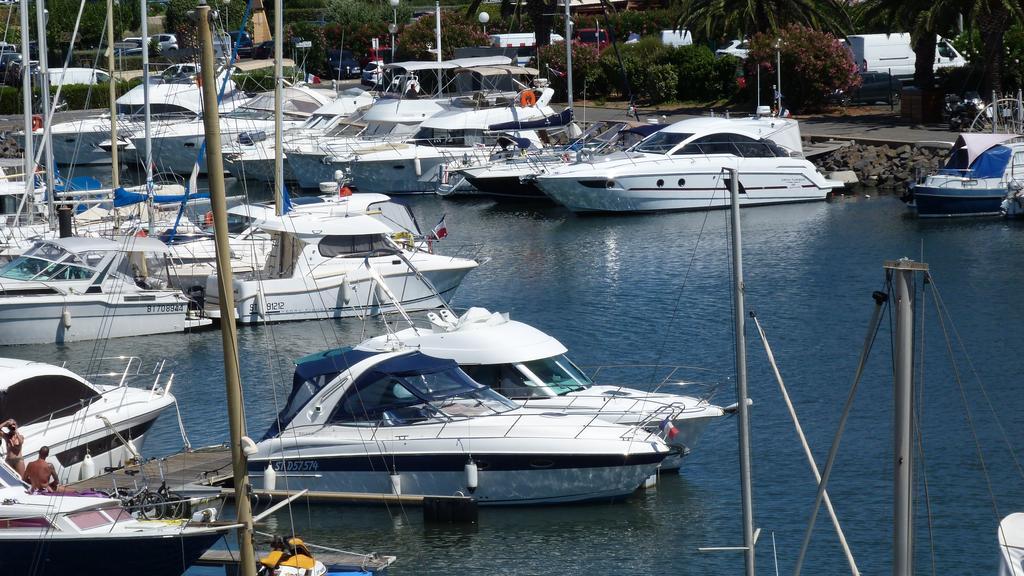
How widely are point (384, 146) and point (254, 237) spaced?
18375mm

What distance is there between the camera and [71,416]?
2128 centimetres

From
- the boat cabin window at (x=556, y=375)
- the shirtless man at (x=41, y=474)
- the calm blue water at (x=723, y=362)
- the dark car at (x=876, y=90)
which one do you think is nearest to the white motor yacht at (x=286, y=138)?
the calm blue water at (x=723, y=362)

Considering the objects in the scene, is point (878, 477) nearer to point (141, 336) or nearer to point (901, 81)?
point (141, 336)

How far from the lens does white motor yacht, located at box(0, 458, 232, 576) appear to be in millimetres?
16062

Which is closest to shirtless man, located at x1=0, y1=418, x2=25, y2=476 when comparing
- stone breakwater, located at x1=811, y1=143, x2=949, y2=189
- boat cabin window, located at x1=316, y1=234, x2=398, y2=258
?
boat cabin window, located at x1=316, y1=234, x2=398, y2=258

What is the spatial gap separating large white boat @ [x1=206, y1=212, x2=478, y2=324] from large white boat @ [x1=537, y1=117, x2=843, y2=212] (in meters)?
14.5

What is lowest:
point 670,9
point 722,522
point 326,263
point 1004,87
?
point 722,522

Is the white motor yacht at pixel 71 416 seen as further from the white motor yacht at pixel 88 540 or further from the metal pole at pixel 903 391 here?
the metal pole at pixel 903 391

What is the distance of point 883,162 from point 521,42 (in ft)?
109

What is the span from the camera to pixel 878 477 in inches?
854

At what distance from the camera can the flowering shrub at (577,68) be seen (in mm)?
65375

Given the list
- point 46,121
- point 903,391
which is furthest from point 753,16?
point 903,391

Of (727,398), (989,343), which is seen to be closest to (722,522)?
(727,398)

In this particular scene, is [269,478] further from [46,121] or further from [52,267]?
[46,121]
